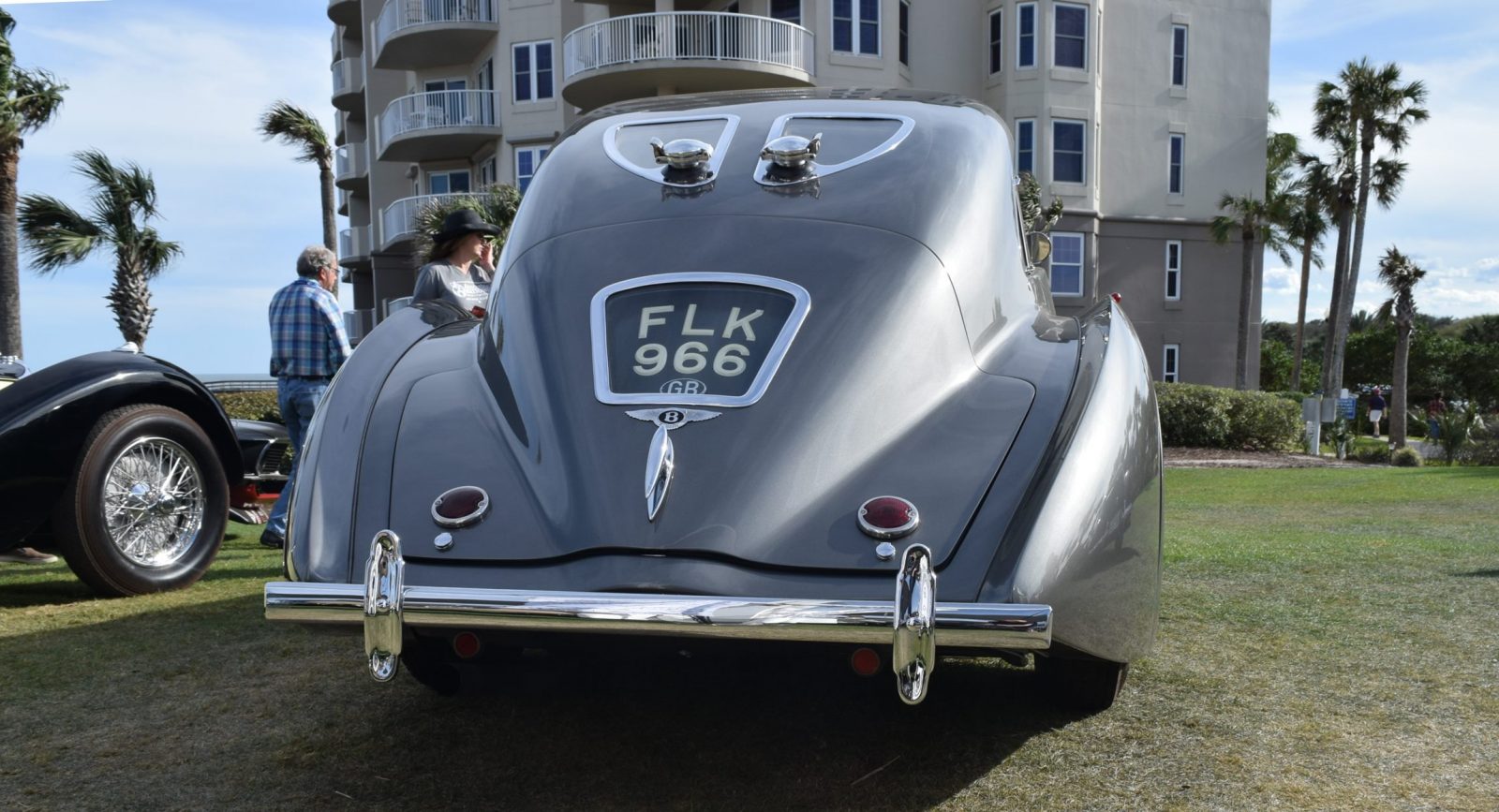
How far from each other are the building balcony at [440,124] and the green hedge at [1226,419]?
57.7ft

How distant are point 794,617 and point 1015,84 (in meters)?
26.1

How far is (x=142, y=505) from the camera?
17.5 feet

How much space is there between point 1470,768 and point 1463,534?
5.74 m

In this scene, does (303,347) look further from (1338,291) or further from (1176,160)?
(1338,291)

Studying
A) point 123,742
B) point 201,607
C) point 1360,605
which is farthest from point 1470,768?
→ point 201,607

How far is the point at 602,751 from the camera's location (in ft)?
10.1

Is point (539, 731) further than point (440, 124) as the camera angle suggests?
No

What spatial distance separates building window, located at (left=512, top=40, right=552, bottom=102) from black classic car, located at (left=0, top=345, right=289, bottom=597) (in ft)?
78.0

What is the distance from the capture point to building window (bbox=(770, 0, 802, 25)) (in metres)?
25.4

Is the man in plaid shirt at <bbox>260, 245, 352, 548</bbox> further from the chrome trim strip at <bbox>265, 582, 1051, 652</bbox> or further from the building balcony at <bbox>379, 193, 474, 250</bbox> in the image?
the building balcony at <bbox>379, 193, 474, 250</bbox>

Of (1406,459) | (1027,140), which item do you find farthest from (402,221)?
(1406,459)

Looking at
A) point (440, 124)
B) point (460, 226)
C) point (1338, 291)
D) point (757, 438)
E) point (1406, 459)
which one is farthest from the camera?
point (1338, 291)

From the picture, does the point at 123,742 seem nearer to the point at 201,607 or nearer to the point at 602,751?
the point at 602,751

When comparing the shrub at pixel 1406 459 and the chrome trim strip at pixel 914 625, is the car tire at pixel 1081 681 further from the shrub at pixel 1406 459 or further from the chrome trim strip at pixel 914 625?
the shrub at pixel 1406 459
